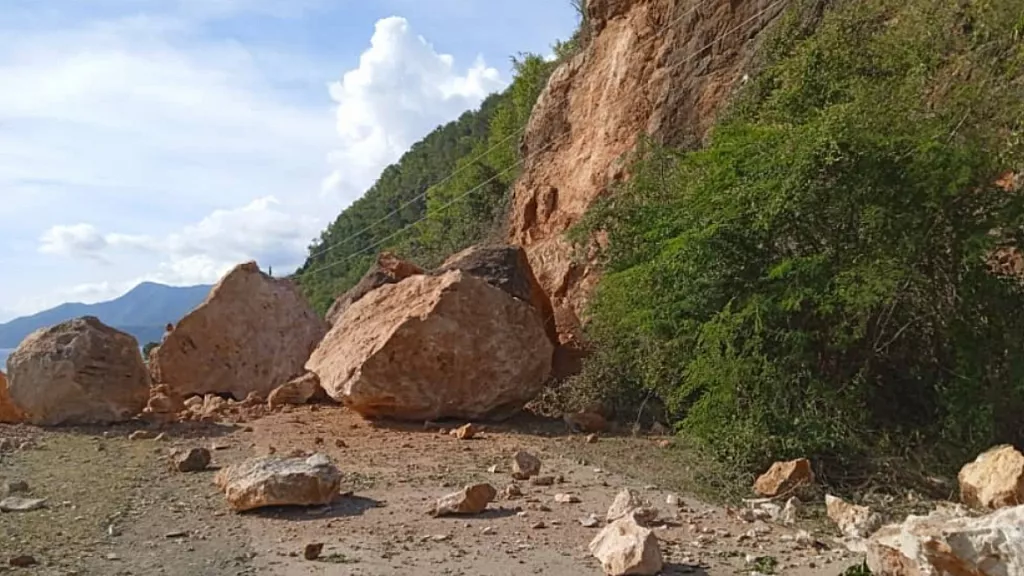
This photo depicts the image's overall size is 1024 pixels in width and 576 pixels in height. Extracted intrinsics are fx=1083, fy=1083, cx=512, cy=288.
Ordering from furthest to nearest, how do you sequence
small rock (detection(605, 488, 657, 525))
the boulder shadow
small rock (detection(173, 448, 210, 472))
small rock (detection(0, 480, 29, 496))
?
small rock (detection(173, 448, 210, 472))
small rock (detection(0, 480, 29, 496))
the boulder shadow
small rock (detection(605, 488, 657, 525))

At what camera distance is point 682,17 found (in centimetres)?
1762

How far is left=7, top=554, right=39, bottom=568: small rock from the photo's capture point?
6.03 metres

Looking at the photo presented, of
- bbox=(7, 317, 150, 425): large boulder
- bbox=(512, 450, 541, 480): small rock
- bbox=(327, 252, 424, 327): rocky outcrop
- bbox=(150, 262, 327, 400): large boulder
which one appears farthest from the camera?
bbox=(327, 252, 424, 327): rocky outcrop

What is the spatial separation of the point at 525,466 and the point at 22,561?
3822 mm

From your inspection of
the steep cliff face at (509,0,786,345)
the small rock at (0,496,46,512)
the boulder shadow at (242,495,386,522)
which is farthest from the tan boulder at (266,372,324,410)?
the boulder shadow at (242,495,386,522)

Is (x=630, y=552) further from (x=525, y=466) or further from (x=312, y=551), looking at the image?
(x=525, y=466)

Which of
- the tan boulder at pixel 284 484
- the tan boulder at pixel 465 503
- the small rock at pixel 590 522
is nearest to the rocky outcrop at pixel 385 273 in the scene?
the tan boulder at pixel 284 484

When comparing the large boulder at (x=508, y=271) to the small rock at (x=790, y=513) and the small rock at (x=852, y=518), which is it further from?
the small rock at (x=852, y=518)

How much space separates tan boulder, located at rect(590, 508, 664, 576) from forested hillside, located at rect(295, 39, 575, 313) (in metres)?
18.4

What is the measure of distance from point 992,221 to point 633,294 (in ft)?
9.63

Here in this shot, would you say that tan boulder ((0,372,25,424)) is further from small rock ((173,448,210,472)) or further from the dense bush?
the dense bush

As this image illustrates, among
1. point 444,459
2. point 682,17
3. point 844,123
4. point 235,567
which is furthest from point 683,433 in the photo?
point 682,17

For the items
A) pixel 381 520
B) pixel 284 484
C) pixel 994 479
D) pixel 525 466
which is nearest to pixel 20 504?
pixel 284 484

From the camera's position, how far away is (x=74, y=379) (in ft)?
40.5
